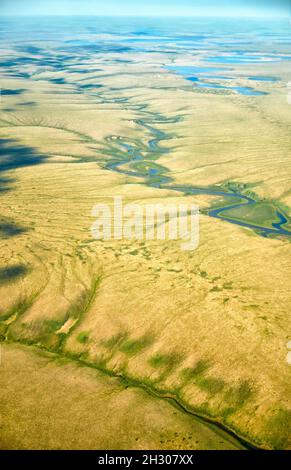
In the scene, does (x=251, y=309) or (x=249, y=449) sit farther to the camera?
(x=251, y=309)

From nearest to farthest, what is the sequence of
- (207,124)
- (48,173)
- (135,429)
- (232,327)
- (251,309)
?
(135,429) < (232,327) < (251,309) < (48,173) < (207,124)

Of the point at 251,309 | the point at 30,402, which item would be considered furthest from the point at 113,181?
the point at 30,402

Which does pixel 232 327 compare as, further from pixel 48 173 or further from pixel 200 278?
pixel 48 173

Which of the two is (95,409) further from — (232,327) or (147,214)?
(147,214)

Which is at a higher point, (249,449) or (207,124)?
(207,124)

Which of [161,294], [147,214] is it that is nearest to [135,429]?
[161,294]
